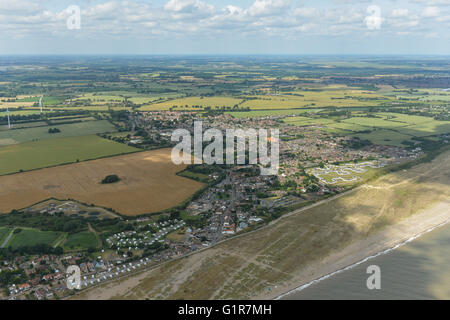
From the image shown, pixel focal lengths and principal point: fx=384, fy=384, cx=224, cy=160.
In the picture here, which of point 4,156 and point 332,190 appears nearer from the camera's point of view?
point 332,190

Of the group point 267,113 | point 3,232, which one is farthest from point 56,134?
point 267,113

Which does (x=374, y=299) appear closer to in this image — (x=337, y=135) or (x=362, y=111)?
(x=337, y=135)

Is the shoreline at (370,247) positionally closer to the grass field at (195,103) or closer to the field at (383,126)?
the field at (383,126)

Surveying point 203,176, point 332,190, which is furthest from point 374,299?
point 203,176

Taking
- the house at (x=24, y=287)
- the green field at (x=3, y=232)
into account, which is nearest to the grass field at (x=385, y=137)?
the green field at (x=3, y=232)

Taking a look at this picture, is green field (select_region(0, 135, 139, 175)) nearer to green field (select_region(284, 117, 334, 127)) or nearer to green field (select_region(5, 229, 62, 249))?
green field (select_region(5, 229, 62, 249))
